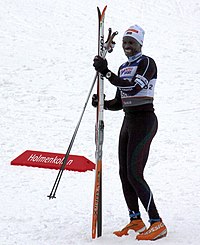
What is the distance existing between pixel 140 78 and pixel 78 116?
606 cm

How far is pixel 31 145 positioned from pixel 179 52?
7.57 metres

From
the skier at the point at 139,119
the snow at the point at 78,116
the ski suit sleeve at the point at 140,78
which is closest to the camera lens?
the ski suit sleeve at the point at 140,78

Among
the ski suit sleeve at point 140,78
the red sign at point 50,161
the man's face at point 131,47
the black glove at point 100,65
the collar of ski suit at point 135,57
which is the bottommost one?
the red sign at point 50,161

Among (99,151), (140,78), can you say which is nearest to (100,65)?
(140,78)

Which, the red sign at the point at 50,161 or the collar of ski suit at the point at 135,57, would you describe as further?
the red sign at the point at 50,161

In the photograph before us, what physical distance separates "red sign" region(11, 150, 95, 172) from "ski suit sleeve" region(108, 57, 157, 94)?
3266 millimetres

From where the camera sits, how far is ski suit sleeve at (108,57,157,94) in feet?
14.6

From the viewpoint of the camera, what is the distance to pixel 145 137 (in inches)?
183

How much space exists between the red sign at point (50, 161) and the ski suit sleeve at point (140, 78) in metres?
3.27

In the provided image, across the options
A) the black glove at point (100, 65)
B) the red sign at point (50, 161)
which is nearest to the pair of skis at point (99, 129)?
the black glove at point (100, 65)

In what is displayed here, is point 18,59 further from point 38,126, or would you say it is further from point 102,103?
point 102,103

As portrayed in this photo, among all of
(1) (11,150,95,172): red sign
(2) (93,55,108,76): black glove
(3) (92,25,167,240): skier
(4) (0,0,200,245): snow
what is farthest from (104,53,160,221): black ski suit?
(1) (11,150,95,172): red sign

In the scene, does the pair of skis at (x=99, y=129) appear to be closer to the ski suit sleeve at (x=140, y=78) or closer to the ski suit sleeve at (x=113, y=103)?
the ski suit sleeve at (x=113, y=103)

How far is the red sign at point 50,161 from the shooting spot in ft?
25.1
